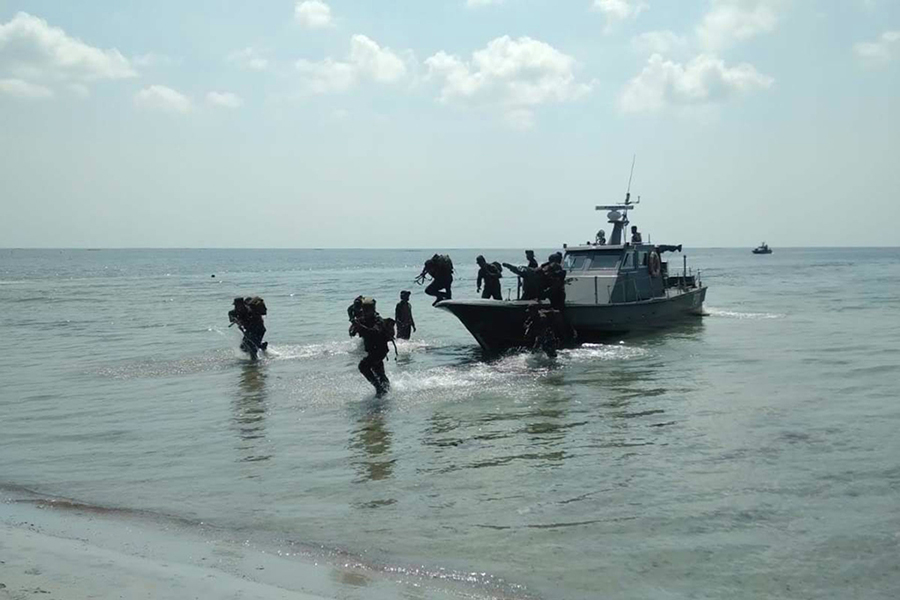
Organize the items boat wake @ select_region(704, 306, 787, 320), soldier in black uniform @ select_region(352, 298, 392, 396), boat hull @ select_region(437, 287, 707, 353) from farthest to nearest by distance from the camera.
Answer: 1. boat wake @ select_region(704, 306, 787, 320)
2. boat hull @ select_region(437, 287, 707, 353)
3. soldier in black uniform @ select_region(352, 298, 392, 396)

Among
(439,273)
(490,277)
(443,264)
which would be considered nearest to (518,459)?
(490,277)

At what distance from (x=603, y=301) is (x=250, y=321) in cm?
922

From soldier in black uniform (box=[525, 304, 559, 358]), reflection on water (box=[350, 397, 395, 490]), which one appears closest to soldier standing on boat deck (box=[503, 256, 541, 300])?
soldier in black uniform (box=[525, 304, 559, 358])

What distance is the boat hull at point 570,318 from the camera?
19.7 metres

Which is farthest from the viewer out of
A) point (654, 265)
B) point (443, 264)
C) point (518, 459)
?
point (654, 265)

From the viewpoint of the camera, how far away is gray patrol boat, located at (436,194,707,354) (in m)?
19.9

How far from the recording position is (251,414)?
44.3 feet

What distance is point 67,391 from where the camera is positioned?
16281mm

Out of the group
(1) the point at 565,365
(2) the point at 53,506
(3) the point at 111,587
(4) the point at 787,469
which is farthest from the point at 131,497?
(1) the point at 565,365

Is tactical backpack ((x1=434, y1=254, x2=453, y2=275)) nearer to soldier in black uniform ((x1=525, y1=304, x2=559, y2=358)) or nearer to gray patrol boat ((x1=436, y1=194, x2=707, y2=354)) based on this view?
gray patrol boat ((x1=436, y1=194, x2=707, y2=354))

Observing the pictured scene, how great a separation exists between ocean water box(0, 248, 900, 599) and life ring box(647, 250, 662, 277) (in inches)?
139

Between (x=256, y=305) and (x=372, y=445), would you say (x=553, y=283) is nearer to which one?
(x=256, y=305)

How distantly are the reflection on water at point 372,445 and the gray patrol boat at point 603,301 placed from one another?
641 cm

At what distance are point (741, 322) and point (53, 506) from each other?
2533cm
